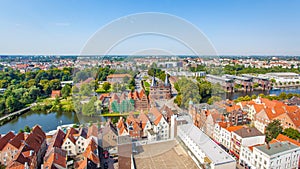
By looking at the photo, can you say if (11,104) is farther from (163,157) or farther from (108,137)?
(163,157)

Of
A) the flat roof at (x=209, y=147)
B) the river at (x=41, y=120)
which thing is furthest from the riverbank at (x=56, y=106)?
the flat roof at (x=209, y=147)

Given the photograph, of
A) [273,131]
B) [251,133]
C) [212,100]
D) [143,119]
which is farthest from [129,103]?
[273,131]

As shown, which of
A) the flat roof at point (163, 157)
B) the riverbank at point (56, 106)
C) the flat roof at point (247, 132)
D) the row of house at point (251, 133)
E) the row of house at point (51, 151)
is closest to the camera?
the flat roof at point (163, 157)

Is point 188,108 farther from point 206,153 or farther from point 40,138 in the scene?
point 40,138

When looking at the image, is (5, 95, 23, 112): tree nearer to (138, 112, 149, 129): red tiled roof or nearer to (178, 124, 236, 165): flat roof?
(138, 112, 149, 129): red tiled roof

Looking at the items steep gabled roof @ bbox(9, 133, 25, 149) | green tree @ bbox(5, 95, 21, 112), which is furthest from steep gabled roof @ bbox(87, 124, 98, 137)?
green tree @ bbox(5, 95, 21, 112)

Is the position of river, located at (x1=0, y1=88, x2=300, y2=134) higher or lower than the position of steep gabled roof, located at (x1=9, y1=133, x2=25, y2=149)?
lower

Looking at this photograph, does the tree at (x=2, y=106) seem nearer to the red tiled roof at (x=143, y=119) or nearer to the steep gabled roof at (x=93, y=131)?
the steep gabled roof at (x=93, y=131)

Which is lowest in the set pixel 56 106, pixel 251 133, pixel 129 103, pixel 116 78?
pixel 56 106
